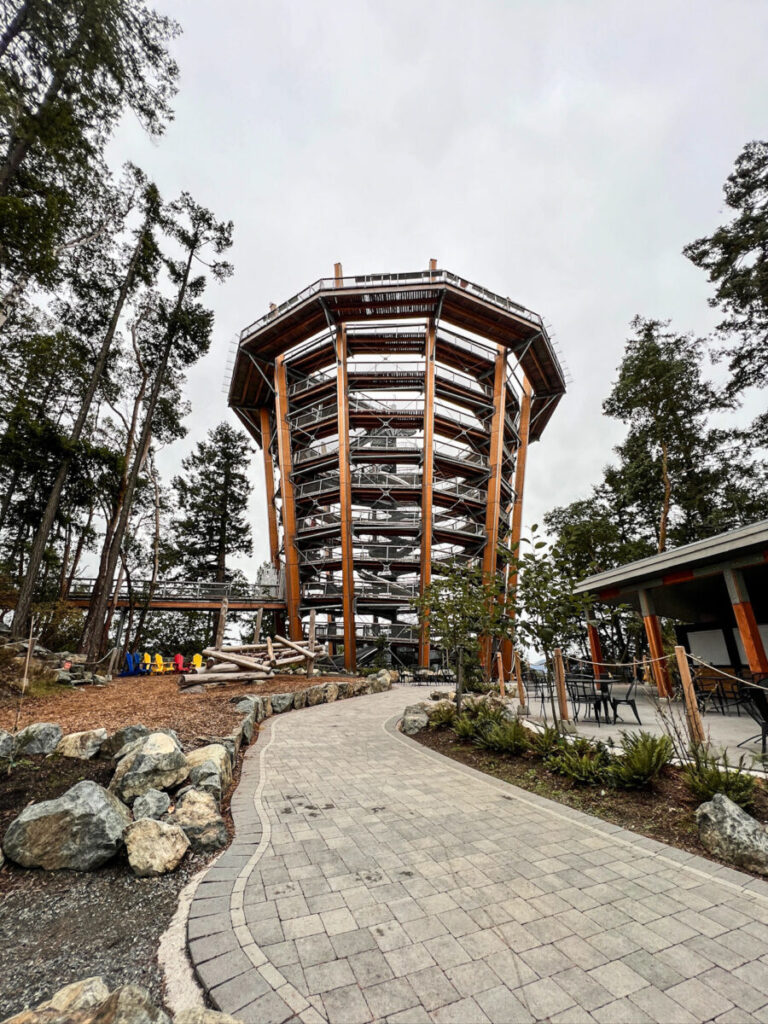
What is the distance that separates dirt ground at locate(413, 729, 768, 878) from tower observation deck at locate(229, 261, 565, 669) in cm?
1759

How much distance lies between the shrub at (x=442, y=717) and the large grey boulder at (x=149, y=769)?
5.50 meters

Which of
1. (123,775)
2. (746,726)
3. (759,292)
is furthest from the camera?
(759,292)

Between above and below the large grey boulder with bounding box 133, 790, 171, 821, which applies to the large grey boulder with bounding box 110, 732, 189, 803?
above

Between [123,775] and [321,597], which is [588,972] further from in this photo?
[321,597]

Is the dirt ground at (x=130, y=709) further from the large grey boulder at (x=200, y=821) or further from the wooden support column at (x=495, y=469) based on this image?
the wooden support column at (x=495, y=469)

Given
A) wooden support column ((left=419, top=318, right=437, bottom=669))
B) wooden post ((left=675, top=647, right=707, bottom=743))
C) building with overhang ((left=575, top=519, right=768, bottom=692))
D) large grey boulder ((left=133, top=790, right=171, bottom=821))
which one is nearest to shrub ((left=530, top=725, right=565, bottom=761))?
wooden post ((left=675, top=647, right=707, bottom=743))

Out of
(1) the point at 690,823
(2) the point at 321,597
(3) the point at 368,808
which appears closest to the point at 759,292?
(1) the point at 690,823

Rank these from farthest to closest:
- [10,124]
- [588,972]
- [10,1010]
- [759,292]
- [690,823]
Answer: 1. [759,292]
2. [10,124]
3. [690,823]
4. [588,972]
5. [10,1010]

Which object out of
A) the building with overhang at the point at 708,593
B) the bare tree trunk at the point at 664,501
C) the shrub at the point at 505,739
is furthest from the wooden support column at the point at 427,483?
the shrub at the point at 505,739

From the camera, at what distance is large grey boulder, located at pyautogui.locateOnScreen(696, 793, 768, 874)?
3305 mm

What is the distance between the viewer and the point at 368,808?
15.0ft

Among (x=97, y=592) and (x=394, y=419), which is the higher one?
(x=394, y=419)

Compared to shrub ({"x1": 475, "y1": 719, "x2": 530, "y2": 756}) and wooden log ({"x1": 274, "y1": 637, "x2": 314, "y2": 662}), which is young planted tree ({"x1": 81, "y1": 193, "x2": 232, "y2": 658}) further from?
shrub ({"x1": 475, "y1": 719, "x2": 530, "y2": 756})

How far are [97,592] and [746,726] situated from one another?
780 inches
